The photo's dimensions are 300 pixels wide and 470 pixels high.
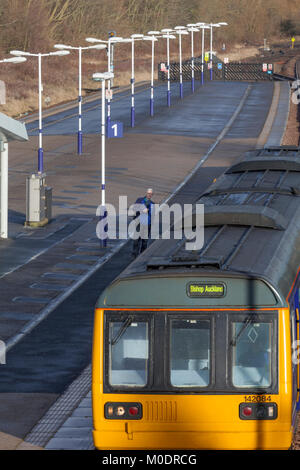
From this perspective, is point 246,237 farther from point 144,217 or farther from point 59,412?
point 144,217

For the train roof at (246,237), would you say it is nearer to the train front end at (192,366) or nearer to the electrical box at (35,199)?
the train front end at (192,366)

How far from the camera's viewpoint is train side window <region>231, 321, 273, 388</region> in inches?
457

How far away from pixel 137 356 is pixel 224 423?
1.32 metres

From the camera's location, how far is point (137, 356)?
1184 centimetres

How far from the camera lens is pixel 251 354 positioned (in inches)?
460

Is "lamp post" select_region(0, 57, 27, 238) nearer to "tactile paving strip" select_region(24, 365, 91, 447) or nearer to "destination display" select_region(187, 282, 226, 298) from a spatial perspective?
"tactile paving strip" select_region(24, 365, 91, 447)

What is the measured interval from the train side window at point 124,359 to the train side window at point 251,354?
1088 mm

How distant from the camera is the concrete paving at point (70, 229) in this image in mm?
17656

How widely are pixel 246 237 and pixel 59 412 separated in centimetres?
428

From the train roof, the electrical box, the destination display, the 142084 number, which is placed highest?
the train roof

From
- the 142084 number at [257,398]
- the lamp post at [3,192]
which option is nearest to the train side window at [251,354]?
the 142084 number at [257,398]

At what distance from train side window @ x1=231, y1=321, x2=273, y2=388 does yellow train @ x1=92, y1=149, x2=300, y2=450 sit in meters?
0.01

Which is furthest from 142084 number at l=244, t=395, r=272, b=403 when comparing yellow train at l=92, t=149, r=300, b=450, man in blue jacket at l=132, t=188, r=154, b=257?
man in blue jacket at l=132, t=188, r=154, b=257

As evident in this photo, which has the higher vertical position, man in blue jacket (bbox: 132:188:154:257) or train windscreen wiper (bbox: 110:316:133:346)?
train windscreen wiper (bbox: 110:316:133:346)
